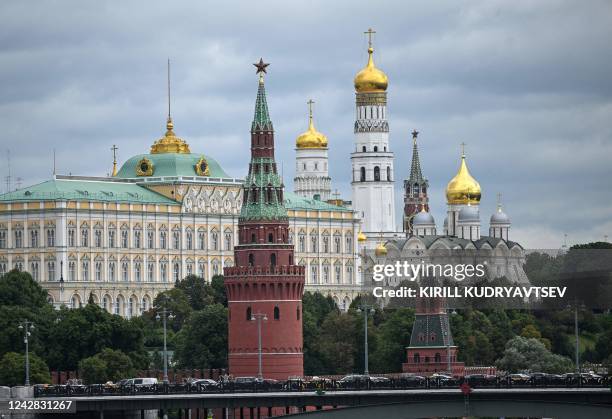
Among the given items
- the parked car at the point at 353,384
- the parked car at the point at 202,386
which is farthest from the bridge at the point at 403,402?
the parked car at the point at 202,386

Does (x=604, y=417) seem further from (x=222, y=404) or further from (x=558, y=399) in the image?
(x=222, y=404)

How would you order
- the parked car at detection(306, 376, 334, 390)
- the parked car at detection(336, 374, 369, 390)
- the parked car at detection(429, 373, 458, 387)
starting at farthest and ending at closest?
the parked car at detection(306, 376, 334, 390)
the parked car at detection(336, 374, 369, 390)
the parked car at detection(429, 373, 458, 387)

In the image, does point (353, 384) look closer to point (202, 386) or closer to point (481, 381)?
point (481, 381)

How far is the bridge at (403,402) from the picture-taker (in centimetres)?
15662

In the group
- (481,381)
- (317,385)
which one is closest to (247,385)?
(317,385)

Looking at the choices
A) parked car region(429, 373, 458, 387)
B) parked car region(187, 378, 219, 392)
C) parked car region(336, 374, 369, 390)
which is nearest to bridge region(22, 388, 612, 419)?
parked car region(336, 374, 369, 390)

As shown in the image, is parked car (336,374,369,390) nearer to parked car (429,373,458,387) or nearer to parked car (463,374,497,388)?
parked car (429,373,458,387)

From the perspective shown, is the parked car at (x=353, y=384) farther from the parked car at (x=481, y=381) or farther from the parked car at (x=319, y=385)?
the parked car at (x=481, y=381)

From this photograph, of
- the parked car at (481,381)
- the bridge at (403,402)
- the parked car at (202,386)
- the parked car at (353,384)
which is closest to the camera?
the bridge at (403,402)

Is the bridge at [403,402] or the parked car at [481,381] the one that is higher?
the parked car at [481,381]

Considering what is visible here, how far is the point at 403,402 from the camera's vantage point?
160 m

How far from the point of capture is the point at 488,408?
159 meters

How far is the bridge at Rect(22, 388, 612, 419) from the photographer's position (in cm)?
15662

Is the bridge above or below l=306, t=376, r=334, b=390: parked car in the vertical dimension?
below
